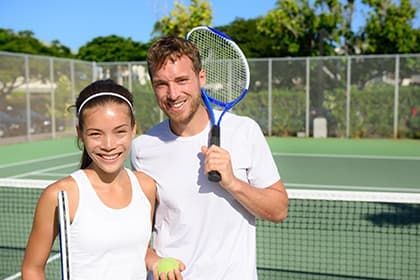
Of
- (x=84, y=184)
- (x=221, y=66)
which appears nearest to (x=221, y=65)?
(x=221, y=66)

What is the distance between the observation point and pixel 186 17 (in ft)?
70.3

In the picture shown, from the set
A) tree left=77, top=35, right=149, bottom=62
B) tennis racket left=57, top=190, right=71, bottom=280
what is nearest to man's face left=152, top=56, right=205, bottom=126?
tennis racket left=57, top=190, right=71, bottom=280

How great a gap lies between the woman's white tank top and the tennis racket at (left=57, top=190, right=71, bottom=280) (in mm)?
60

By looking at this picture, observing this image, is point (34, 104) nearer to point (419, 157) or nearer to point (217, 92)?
point (419, 157)

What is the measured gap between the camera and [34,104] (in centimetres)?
1495

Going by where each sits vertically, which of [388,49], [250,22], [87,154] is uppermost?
[250,22]

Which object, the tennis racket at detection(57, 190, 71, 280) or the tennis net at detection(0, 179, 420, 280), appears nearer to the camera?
the tennis racket at detection(57, 190, 71, 280)

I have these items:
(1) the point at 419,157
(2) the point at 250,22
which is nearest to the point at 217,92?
(1) the point at 419,157

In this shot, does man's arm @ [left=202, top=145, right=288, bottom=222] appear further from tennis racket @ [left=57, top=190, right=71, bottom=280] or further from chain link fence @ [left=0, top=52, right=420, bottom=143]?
chain link fence @ [left=0, top=52, right=420, bottom=143]

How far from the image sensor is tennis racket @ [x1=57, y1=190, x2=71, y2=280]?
151cm

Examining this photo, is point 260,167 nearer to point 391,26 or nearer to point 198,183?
point 198,183

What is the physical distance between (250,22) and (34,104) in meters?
31.3

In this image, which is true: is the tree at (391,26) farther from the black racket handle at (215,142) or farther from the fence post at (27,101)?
the black racket handle at (215,142)

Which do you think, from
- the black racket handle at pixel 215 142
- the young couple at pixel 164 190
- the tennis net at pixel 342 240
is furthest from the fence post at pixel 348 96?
the black racket handle at pixel 215 142
